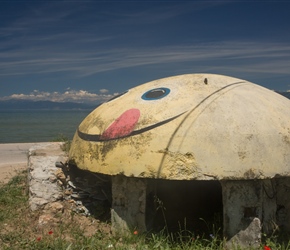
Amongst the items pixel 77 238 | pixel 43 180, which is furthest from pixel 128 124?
pixel 43 180

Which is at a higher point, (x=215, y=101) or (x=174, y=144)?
(x=215, y=101)

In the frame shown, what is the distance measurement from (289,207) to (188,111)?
234 cm

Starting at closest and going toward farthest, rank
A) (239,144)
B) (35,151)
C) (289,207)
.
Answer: (239,144), (289,207), (35,151)

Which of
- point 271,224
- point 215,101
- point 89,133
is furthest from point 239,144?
point 89,133

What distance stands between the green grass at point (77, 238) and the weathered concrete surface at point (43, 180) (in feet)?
0.85

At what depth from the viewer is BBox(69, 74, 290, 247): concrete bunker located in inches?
219

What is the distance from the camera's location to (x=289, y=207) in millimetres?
6434

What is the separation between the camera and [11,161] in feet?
55.8

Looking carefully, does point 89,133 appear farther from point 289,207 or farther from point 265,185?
point 289,207

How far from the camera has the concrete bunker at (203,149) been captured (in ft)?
18.2

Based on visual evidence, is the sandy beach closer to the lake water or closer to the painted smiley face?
the lake water

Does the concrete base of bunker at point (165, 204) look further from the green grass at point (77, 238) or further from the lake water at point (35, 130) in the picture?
the lake water at point (35, 130)

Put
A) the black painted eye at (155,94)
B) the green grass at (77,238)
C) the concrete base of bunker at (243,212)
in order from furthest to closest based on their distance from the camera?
the black painted eye at (155,94)
the green grass at (77,238)
the concrete base of bunker at (243,212)

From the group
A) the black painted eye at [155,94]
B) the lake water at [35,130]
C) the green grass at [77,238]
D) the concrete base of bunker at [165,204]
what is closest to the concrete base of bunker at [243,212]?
the green grass at [77,238]
